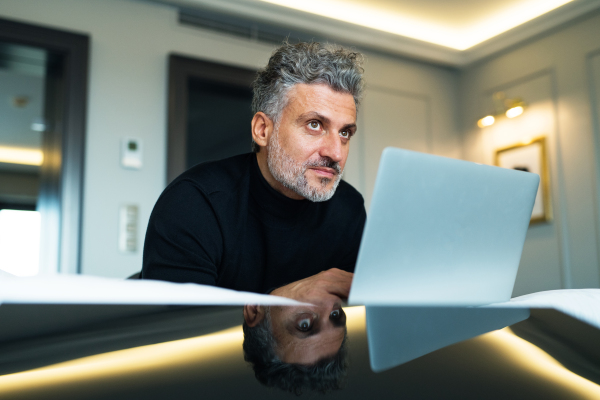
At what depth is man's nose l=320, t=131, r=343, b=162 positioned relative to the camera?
55.8 inches

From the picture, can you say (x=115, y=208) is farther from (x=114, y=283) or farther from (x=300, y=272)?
(x=114, y=283)

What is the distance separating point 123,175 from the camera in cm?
287

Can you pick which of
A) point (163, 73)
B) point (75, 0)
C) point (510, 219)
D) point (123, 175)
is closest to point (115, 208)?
point (123, 175)

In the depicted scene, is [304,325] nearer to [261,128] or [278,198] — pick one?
[278,198]

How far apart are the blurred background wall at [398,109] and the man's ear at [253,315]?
2.65 metres

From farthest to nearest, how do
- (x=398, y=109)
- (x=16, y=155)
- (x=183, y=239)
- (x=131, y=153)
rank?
(x=16, y=155)
(x=398, y=109)
(x=131, y=153)
(x=183, y=239)

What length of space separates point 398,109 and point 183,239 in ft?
10.6

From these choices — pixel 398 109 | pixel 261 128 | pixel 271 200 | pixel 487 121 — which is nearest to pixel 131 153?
pixel 261 128

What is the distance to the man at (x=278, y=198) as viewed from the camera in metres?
1.10

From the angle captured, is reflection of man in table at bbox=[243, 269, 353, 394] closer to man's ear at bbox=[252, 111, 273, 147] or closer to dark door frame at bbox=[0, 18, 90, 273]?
man's ear at bbox=[252, 111, 273, 147]

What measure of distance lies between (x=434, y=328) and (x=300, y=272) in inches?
41.3

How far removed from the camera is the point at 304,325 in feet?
0.84

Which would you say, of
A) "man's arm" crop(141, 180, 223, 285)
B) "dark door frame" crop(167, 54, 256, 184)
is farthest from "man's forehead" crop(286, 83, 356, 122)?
"dark door frame" crop(167, 54, 256, 184)

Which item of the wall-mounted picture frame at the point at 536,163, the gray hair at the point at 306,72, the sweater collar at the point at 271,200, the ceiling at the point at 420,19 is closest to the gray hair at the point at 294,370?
the sweater collar at the point at 271,200
